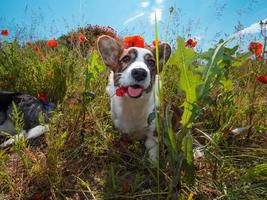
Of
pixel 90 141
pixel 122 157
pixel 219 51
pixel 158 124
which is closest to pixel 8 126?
pixel 90 141

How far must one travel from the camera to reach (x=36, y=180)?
8.77ft

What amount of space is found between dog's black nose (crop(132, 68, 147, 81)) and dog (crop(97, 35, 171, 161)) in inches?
2.9

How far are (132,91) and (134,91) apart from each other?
0.02 m

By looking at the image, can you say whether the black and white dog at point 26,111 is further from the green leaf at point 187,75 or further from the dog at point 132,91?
the green leaf at point 187,75

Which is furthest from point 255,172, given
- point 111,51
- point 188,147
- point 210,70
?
point 111,51

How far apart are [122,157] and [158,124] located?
0.90m

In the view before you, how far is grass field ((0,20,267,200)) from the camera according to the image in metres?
2.46

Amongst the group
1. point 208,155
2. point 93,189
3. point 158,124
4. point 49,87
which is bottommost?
point 93,189

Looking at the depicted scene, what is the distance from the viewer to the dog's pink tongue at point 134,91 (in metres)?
3.21

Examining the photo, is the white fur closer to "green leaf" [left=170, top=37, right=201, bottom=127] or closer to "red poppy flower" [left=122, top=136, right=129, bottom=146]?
"red poppy flower" [left=122, top=136, right=129, bottom=146]

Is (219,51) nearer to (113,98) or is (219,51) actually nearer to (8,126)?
(113,98)

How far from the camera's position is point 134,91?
323cm

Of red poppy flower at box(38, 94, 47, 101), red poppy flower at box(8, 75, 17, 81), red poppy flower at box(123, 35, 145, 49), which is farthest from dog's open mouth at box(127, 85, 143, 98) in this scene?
red poppy flower at box(8, 75, 17, 81)

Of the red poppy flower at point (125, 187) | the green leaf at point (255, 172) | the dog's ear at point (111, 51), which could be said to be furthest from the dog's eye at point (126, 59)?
the green leaf at point (255, 172)
